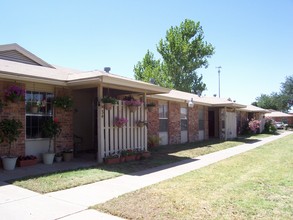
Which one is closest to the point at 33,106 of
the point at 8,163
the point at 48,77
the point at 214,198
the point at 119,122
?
the point at 48,77

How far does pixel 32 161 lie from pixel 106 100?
2.94 metres

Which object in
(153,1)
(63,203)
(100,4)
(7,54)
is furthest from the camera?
(153,1)

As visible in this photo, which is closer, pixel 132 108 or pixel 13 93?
pixel 13 93

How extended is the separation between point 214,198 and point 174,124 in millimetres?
10955

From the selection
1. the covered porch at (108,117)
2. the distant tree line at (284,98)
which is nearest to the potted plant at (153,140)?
the covered porch at (108,117)

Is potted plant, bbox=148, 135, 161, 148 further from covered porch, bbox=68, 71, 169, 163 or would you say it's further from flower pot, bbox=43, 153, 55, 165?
flower pot, bbox=43, 153, 55, 165

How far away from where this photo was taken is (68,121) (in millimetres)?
10242

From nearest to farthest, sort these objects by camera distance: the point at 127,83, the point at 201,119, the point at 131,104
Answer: the point at 127,83 < the point at 131,104 < the point at 201,119

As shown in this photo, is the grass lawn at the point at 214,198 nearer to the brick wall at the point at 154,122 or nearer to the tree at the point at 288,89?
the brick wall at the point at 154,122

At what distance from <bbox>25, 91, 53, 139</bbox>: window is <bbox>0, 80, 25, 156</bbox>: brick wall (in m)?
0.29

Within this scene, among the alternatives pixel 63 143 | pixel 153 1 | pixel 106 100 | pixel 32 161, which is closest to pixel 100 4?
pixel 153 1

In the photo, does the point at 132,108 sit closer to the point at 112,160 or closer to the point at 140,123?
the point at 140,123

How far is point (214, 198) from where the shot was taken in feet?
18.0

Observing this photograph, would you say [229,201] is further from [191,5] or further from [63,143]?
[191,5]
